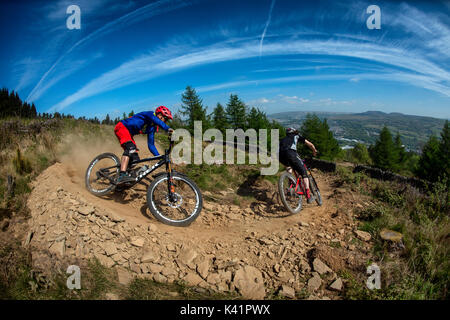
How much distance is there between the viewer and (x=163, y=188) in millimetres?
5465

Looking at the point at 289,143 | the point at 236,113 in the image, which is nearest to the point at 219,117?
the point at 236,113

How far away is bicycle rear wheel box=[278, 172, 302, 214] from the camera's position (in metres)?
5.89

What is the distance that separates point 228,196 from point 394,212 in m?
5.06

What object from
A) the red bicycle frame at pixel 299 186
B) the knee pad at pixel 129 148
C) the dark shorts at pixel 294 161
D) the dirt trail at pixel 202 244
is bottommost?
the dirt trail at pixel 202 244

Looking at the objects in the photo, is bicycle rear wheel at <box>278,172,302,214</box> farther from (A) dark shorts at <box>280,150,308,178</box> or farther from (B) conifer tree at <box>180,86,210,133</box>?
(B) conifer tree at <box>180,86,210,133</box>

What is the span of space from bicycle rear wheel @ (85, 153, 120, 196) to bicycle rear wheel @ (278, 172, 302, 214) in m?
4.78

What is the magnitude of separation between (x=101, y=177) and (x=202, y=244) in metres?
3.74

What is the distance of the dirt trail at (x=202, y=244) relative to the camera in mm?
3493

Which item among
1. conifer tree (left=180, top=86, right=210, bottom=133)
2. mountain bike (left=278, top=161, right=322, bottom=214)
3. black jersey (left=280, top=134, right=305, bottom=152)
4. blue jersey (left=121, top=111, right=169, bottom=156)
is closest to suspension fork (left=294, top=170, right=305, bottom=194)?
mountain bike (left=278, top=161, right=322, bottom=214)

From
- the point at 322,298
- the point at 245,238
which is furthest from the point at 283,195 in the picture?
the point at 322,298

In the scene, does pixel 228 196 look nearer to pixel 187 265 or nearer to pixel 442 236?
pixel 187 265

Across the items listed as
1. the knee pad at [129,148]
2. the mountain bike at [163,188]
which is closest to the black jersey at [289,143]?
the mountain bike at [163,188]

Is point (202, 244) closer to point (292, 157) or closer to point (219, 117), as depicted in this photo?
point (292, 157)

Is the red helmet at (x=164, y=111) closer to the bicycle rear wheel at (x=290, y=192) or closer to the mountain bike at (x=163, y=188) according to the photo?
the mountain bike at (x=163, y=188)
